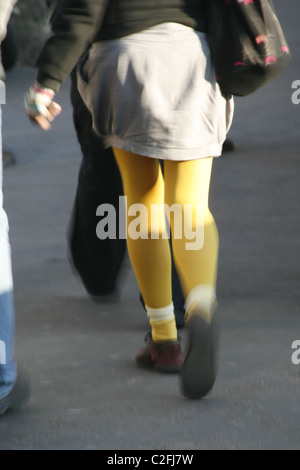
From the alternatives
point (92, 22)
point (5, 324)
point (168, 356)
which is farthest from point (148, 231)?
point (92, 22)

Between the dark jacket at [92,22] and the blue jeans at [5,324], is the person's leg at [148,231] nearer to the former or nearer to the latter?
the dark jacket at [92,22]

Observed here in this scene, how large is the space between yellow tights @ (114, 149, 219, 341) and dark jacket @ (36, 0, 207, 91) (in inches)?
14.9

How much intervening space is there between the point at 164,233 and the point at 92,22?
77cm

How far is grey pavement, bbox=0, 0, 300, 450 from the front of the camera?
268cm

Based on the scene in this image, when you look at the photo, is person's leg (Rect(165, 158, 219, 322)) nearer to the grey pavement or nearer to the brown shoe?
the brown shoe

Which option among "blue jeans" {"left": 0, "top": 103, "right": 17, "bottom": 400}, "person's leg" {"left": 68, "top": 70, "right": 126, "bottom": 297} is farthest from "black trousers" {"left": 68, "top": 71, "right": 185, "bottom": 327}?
"blue jeans" {"left": 0, "top": 103, "right": 17, "bottom": 400}

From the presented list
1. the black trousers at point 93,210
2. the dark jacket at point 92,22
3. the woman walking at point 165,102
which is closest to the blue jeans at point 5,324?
the woman walking at point 165,102

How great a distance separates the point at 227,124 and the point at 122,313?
53.4 inches

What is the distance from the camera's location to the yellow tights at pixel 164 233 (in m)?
2.95

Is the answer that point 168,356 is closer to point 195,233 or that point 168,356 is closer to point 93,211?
point 195,233

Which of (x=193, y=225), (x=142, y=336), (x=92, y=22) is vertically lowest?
(x=142, y=336)

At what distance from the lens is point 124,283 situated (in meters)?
4.66

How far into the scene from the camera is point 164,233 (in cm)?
312
